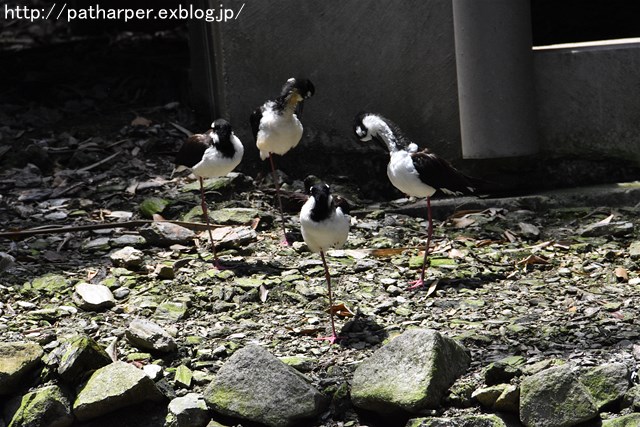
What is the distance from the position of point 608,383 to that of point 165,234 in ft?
9.92

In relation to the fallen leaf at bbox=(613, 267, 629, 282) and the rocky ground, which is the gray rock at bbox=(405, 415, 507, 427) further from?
the fallen leaf at bbox=(613, 267, 629, 282)

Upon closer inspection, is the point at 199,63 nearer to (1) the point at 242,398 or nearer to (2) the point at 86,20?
(2) the point at 86,20

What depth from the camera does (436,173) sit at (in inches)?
227

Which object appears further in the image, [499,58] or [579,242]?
[499,58]

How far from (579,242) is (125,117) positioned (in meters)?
4.51

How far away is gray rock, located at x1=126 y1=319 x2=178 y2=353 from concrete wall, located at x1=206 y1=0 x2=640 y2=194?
8.52ft

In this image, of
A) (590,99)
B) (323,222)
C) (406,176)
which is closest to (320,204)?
(323,222)

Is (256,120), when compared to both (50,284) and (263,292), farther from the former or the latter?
(50,284)

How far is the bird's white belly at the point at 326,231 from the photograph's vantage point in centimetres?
498

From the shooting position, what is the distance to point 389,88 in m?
7.09

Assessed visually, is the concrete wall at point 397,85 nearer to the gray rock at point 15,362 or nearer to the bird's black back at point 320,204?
the bird's black back at point 320,204

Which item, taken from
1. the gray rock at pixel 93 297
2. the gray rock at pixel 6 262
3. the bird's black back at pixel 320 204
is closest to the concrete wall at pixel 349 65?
the gray rock at pixel 6 262

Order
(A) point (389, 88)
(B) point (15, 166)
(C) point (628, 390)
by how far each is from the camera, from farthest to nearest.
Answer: (B) point (15, 166)
(A) point (389, 88)
(C) point (628, 390)

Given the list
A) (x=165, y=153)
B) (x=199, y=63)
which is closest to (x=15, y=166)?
(x=165, y=153)
